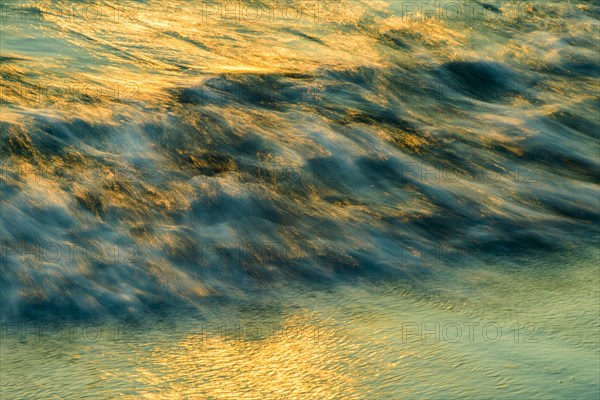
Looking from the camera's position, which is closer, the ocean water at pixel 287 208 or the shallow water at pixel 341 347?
the shallow water at pixel 341 347

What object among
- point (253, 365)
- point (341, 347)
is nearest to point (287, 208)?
point (341, 347)

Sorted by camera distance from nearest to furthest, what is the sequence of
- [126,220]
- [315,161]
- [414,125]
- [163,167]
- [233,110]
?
[126,220], [163,167], [315,161], [233,110], [414,125]

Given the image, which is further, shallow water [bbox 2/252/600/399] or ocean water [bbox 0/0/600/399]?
ocean water [bbox 0/0/600/399]

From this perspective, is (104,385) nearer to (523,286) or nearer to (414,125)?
(523,286)

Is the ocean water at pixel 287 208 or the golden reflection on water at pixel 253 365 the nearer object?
the golden reflection on water at pixel 253 365

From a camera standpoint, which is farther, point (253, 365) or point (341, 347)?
point (341, 347)

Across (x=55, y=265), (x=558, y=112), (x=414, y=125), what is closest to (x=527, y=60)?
(x=558, y=112)

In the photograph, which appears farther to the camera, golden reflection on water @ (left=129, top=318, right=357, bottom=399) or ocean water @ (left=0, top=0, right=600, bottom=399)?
ocean water @ (left=0, top=0, right=600, bottom=399)

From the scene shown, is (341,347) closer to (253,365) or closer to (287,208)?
(253,365)
